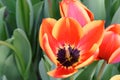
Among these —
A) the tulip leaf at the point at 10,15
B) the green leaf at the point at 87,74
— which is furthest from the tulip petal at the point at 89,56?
the tulip leaf at the point at 10,15

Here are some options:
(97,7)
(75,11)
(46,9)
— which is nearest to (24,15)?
(46,9)

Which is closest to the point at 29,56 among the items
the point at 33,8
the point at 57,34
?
the point at 33,8

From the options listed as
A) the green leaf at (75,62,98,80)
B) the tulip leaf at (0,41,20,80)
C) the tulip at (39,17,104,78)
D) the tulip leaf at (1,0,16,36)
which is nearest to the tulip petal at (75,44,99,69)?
the tulip at (39,17,104,78)

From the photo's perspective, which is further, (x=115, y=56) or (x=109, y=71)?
(x=109, y=71)

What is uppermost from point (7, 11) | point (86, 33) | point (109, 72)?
point (86, 33)

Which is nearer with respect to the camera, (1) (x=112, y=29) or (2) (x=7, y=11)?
(1) (x=112, y=29)

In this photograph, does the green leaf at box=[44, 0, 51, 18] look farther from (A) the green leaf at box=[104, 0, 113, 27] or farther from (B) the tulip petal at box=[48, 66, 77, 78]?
(B) the tulip petal at box=[48, 66, 77, 78]

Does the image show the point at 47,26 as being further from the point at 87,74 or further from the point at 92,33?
the point at 87,74

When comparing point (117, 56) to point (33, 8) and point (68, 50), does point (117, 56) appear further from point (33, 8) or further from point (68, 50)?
point (33, 8)
